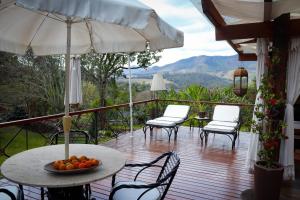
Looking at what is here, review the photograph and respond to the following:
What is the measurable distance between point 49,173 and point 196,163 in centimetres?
317

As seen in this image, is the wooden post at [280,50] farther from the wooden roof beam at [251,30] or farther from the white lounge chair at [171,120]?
the white lounge chair at [171,120]

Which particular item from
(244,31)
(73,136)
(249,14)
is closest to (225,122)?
(244,31)

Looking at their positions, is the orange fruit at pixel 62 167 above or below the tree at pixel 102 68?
below

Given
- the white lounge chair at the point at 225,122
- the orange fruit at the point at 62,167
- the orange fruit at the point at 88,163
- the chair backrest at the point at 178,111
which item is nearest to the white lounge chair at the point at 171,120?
the chair backrest at the point at 178,111

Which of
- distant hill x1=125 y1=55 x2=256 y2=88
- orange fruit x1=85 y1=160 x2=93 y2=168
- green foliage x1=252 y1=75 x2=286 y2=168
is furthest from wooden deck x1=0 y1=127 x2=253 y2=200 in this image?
distant hill x1=125 y1=55 x2=256 y2=88

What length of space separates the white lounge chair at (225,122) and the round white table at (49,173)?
12.0ft

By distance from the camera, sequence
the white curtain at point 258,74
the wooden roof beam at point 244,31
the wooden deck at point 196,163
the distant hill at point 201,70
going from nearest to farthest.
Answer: the wooden deck at point 196,163 < the wooden roof beam at point 244,31 < the white curtain at point 258,74 < the distant hill at point 201,70

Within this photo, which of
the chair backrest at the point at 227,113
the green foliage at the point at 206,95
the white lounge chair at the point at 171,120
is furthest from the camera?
the green foliage at the point at 206,95

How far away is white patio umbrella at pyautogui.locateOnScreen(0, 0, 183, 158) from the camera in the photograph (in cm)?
189

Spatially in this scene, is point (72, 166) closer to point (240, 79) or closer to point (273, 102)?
point (273, 102)

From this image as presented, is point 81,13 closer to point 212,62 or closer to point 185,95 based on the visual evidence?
point 185,95

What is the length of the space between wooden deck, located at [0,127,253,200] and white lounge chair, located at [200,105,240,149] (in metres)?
0.35

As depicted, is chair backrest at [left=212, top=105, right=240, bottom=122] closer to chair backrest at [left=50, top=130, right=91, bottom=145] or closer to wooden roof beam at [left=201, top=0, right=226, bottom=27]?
wooden roof beam at [left=201, top=0, right=226, bottom=27]

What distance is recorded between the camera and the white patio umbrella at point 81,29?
1891 millimetres
